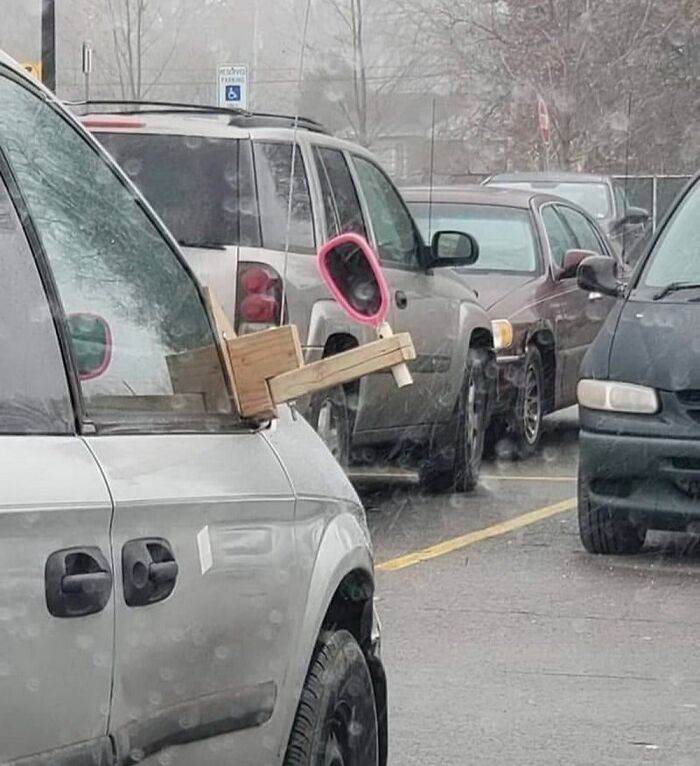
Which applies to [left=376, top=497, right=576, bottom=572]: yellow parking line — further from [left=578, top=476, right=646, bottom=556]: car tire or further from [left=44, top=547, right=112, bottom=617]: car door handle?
[left=44, top=547, right=112, bottom=617]: car door handle

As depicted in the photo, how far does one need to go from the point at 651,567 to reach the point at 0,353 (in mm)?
5974

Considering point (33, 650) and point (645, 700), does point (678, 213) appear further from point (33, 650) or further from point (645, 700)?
point (33, 650)

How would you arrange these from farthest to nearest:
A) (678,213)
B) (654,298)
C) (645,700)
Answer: (678,213) → (654,298) → (645,700)

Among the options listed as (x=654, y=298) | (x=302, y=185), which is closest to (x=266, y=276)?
(x=302, y=185)

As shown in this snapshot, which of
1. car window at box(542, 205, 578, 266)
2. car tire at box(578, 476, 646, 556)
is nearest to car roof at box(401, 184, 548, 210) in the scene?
car window at box(542, 205, 578, 266)

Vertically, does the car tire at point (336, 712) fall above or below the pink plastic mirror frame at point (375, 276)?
below

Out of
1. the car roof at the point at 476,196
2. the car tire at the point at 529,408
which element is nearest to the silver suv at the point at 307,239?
the car tire at the point at 529,408

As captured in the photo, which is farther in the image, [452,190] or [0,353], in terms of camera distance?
[452,190]

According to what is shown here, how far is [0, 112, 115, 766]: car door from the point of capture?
2605mm

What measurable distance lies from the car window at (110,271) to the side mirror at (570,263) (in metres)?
7.95

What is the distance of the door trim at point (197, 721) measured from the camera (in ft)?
9.75

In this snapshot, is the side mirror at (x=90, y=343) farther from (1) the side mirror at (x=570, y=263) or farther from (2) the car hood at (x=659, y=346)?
(1) the side mirror at (x=570, y=263)

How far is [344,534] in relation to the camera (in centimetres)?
409

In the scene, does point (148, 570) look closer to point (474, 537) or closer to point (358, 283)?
point (358, 283)
